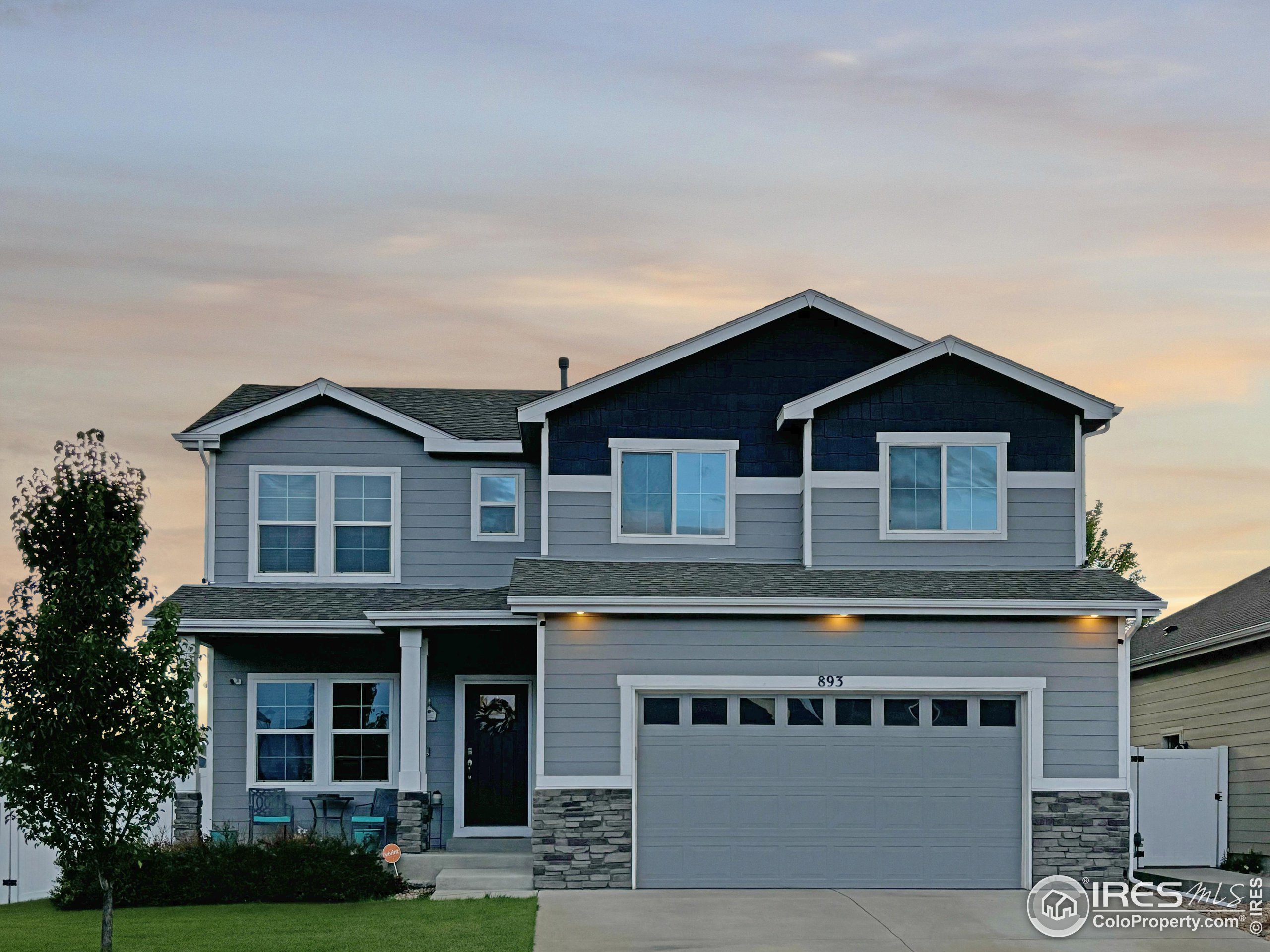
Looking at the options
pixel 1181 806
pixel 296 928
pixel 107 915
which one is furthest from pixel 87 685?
pixel 1181 806

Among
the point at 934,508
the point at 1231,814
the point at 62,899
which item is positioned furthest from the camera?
the point at 1231,814

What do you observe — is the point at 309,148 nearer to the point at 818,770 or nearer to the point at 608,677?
the point at 608,677

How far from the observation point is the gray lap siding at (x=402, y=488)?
21469 mm

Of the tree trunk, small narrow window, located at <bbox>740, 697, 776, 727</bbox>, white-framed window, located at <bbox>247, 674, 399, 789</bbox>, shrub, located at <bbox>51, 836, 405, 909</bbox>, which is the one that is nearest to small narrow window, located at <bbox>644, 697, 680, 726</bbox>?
small narrow window, located at <bbox>740, 697, 776, 727</bbox>

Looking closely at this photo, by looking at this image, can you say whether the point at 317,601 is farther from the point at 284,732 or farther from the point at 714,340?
the point at 714,340

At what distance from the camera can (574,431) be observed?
19.7 meters

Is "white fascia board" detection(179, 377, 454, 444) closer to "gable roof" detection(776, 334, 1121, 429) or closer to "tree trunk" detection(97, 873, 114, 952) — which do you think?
"gable roof" detection(776, 334, 1121, 429)

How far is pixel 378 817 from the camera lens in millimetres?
20156

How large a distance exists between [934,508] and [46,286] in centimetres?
1322

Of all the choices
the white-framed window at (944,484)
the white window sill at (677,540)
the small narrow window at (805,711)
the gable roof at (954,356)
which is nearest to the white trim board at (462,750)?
the white window sill at (677,540)

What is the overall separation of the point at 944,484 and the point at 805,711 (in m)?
3.74

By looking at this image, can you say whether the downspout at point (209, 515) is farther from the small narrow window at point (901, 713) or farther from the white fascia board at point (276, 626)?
the small narrow window at point (901, 713)

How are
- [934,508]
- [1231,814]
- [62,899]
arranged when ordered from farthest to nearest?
[1231,814] → [934,508] → [62,899]

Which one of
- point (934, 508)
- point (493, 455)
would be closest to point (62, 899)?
point (493, 455)
